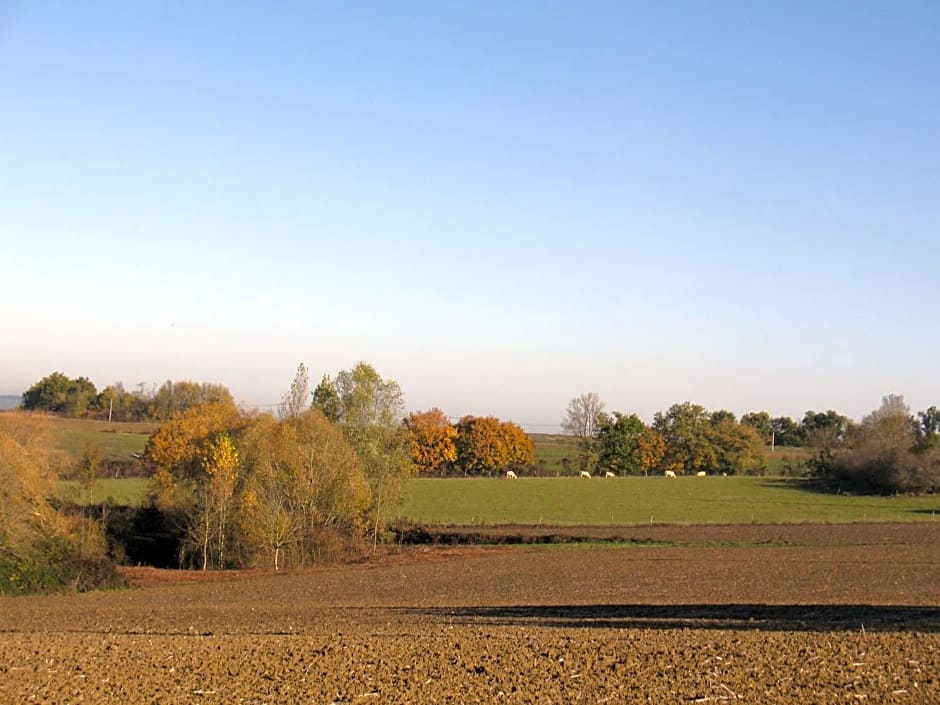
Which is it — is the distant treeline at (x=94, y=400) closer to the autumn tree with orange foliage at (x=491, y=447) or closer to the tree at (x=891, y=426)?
the autumn tree with orange foliage at (x=491, y=447)

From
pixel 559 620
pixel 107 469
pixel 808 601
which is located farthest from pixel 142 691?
pixel 107 469

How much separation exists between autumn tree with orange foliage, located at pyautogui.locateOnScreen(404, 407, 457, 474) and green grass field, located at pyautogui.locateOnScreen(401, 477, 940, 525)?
65.1ft

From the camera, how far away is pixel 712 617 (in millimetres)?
20641

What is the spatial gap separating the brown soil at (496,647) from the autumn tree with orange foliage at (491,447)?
91.1 m

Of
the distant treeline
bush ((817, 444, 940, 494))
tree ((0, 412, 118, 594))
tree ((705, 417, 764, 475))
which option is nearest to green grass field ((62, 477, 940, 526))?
bush ((817, 444, 940, 494))

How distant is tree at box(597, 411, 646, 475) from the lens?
5261 inches

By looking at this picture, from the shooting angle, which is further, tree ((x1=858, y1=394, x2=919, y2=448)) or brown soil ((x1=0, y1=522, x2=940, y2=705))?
tree ((x1=858, y1=394, x2=919, y2=448))

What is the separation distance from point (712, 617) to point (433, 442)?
107 metres

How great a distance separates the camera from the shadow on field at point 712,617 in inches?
679

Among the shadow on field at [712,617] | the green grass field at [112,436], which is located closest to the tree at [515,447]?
the green grass field at [112,436]

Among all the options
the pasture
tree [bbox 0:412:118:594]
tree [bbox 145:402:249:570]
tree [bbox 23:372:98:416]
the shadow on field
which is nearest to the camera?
the shadow on field

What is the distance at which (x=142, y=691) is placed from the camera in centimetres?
1189

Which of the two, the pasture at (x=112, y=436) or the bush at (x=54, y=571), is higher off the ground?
the pasture at (x=112, y=436)

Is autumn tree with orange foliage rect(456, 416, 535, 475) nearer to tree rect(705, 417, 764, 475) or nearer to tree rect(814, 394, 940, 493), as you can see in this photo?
tree rect(705, 417, 764, 475)
